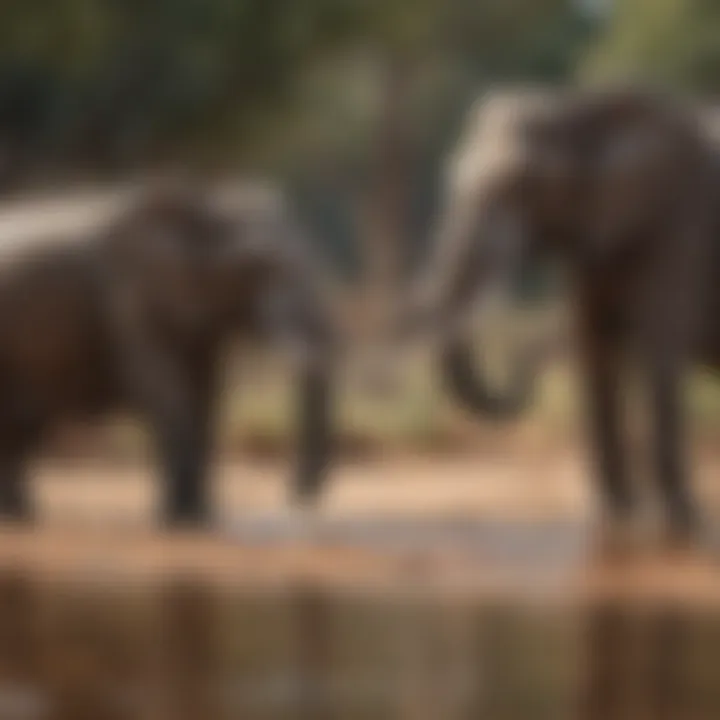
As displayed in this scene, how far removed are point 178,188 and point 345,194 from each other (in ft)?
4.88

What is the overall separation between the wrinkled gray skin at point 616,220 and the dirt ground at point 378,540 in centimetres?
24

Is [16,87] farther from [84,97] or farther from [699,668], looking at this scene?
[699,668]

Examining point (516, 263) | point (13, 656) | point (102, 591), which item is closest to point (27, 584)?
point (102, 591)

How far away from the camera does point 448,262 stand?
2.94m

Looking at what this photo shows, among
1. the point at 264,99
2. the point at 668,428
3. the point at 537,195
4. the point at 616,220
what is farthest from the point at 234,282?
the point at 264,99

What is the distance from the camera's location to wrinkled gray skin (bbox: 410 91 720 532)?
2.96 meters

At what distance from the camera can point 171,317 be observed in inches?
126

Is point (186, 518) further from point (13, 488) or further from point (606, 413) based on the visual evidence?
point (606, 413)

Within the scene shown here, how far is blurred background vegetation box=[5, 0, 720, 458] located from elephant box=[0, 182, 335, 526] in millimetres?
866

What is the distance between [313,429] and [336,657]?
1.62m

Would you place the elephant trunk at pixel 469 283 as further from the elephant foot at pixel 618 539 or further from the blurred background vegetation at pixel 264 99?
the blurred background vegetation at pixel 264 99

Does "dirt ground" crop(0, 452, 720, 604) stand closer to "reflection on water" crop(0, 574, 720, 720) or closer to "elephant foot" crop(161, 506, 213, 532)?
"elephant foot" crop(161, 506, 213, 532)

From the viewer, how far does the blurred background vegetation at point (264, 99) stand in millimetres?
4262

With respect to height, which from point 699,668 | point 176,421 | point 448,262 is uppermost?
point 448,262
